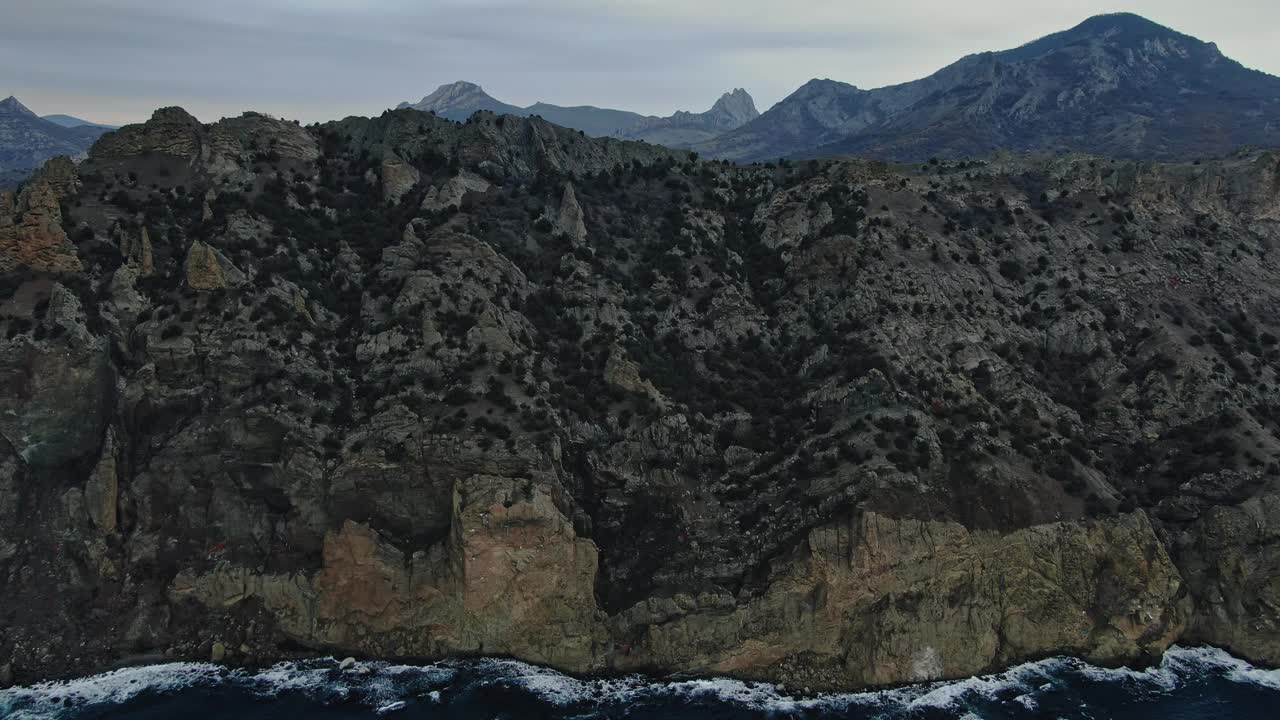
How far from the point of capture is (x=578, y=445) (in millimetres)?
61000

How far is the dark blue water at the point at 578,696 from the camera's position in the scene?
1909 inches

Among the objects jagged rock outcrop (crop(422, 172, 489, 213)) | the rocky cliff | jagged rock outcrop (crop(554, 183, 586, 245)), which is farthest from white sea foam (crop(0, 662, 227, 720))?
jagged rock outcrop (crop(554, 183, 586, 245))

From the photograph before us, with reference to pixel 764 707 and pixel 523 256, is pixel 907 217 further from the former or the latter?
pixel 764 707

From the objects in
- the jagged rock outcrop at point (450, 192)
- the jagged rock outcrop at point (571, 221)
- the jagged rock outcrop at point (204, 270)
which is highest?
the jagged rock outcrop at point (450, 192)

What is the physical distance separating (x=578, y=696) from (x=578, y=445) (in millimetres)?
18192

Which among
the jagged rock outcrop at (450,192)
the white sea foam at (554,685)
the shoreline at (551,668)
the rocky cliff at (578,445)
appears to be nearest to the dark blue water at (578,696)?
the white sea foam at (554,685)

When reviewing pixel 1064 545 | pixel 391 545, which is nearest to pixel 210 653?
pixel 391 545

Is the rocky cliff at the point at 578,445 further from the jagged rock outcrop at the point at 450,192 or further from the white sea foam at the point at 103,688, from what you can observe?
the white sea foam at the point at 103,688

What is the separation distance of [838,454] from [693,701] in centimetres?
2012

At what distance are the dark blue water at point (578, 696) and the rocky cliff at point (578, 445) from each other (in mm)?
1590

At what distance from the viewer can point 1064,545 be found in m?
55.0

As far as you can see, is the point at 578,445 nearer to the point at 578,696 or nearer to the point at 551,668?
the point at 551,668

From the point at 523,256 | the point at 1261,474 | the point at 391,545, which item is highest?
the point at 523,256

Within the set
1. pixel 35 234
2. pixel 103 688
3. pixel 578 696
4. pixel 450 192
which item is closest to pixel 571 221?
pixel 450 192
